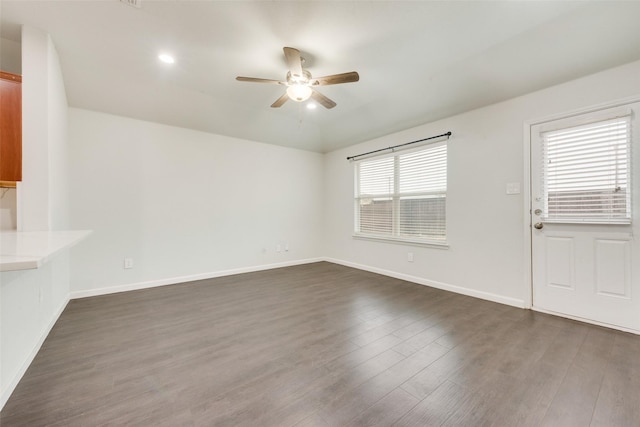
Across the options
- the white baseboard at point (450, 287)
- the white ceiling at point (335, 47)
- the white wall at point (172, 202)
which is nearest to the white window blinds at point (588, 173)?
the white ceiling at point (335, 47)

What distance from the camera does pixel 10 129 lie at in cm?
205

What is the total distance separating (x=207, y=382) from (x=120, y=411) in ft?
1.44

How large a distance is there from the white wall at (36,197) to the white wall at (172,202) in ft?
2.64

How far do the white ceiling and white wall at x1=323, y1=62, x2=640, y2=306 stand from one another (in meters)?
0.16

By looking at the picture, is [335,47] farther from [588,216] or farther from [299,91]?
[588,216]

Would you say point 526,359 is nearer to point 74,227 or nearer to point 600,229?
point 600,229

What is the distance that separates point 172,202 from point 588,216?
5.03 meters

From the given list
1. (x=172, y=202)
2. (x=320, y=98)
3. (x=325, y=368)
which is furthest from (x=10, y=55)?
(x=325, y=368)

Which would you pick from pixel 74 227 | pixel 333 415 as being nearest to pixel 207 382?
pixel 333 415

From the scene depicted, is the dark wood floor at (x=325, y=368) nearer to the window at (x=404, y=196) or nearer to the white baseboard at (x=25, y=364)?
the white baseboard at (x=25, y=364)

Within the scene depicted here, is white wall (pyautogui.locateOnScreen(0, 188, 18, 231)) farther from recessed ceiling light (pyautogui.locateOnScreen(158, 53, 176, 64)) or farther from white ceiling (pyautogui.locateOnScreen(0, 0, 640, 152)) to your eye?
recessed ceiling light (pyautogui.locateOnScreen(158, 53, 176, 64))

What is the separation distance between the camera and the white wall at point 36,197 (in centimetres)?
164

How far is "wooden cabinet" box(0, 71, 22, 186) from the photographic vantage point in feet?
6.66

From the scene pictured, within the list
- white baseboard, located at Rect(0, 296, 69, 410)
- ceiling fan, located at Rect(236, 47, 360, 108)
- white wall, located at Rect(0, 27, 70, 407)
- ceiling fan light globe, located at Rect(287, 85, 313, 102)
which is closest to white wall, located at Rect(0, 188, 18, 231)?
white wall, located at Rect(0, 27, 70, 407)
